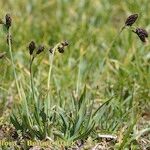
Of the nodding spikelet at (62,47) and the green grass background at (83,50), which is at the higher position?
the green grass background at (83,50)

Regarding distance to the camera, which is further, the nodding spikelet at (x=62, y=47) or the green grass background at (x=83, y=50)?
the green grass background at (x=83, y=50)

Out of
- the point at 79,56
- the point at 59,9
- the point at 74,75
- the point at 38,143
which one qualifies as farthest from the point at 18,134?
the point at 59,9

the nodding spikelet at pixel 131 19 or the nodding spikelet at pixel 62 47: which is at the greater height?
the nodding spikelet at pixel 131 19

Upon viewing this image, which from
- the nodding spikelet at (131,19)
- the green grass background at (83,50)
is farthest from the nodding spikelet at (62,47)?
the green grass background at (83,50)

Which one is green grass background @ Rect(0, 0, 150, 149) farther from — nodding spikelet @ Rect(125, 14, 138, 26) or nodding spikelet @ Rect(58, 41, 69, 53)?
nodding spikelet @ Rect(58, 41, 69, 53)

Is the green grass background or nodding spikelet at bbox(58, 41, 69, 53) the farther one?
the green grass background

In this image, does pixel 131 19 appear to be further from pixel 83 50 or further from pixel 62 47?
pixel 83 50

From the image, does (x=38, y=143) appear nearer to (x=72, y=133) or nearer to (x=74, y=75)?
(x=72, y=133)

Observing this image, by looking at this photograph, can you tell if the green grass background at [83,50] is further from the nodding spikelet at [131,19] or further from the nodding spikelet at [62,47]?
the nodding spikelet at [62,47]

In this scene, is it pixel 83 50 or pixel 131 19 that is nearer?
pixel 131 19

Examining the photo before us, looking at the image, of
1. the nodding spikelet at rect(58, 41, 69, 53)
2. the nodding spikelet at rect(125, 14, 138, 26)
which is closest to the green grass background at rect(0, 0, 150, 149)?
the nodding spikelet at rect(125, 14, 138, 26)

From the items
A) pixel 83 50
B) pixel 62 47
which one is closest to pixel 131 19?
pixel 62 47
